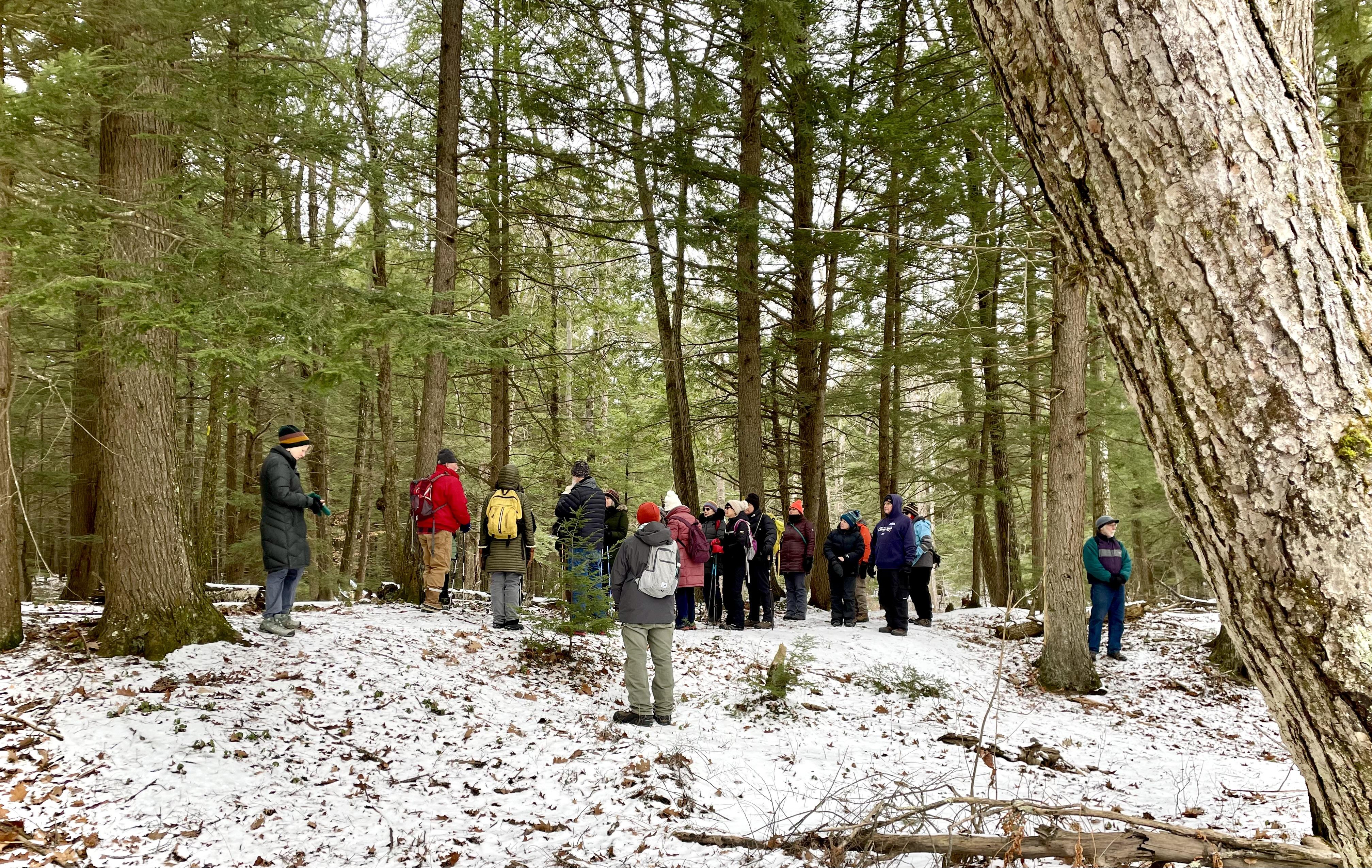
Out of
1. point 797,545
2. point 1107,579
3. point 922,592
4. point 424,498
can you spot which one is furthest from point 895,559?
point 424,498

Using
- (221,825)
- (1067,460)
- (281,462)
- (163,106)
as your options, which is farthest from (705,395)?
(221,825)

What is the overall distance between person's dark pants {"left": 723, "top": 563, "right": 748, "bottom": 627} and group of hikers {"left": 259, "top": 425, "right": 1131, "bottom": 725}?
0.02 m

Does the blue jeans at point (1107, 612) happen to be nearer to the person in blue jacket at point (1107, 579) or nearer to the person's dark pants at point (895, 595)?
the person in blue jacket at point (1107, 579)

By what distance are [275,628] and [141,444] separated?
2264 millimetres

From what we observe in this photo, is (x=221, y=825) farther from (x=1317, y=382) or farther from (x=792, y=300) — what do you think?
(x=792, y=300)

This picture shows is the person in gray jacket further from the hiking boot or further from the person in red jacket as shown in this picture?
the hiking boot

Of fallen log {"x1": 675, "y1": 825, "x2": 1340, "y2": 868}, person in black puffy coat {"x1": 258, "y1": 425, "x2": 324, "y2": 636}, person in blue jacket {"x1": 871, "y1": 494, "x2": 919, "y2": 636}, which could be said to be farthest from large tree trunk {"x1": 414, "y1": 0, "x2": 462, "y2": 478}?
fallen log {"x1": 675, "y1": 825, "x2": 1340, "y2": 868}

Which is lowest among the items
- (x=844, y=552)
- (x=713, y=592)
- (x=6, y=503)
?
(x=713, y=592)

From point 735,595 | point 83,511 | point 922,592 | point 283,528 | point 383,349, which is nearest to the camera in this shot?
point 283,528

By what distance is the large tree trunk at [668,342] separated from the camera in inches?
509

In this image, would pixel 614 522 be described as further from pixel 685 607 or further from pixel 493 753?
pixel 493 753

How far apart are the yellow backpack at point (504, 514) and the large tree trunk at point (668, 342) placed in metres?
4.82

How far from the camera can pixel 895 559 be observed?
10.8 metres

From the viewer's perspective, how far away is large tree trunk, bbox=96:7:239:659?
20.2ft
